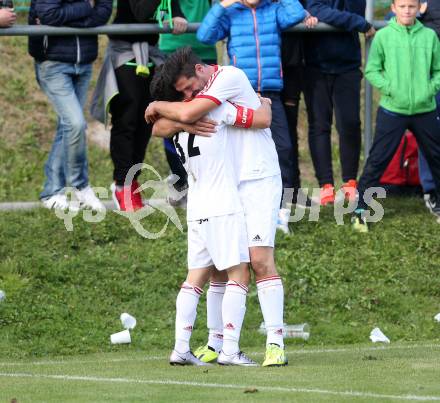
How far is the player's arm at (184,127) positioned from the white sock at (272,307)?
46.1 inches

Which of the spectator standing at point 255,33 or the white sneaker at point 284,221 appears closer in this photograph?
the spectator standing at point 255,33

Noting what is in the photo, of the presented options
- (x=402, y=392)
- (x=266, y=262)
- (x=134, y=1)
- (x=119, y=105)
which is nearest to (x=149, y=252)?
(x=119, y=105)

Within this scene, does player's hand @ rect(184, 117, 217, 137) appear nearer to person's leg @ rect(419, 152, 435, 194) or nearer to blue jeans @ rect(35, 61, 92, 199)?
blue jeans @ rect(35, 61, 92, 199)

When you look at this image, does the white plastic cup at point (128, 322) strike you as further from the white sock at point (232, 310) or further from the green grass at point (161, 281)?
the white sock at point (232, 310)

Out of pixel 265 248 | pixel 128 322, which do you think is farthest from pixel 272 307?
pixel 128 322

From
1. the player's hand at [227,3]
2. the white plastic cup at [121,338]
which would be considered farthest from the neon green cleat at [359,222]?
the white plastic cup at [121,338]

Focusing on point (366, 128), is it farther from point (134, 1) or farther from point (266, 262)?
point (266, 262)

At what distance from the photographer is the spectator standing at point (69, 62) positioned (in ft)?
42.8

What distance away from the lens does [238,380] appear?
8016 mm

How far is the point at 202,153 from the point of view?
8938mm

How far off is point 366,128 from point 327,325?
3.87 meters

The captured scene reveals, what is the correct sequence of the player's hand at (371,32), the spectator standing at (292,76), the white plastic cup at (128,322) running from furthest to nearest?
1. the player's hand at (371,32)
2. the spectator standing at (292,76)
3. the white plastic cup at (128,322)

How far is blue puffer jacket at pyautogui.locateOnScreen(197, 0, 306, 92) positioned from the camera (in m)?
12.9

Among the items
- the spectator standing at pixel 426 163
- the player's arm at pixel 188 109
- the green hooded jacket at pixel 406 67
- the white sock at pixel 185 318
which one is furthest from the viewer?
the spectator standing at pixel 426 163
